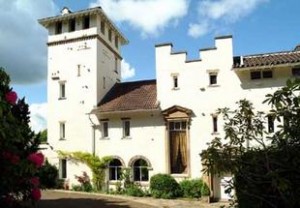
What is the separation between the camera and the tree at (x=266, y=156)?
4918mm

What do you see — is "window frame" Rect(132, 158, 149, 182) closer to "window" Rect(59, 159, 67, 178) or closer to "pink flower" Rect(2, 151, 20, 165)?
"window" Rect(59, 159, 67, 178)

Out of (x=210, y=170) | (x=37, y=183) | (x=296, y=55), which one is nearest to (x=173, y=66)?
(x=296, y=55)

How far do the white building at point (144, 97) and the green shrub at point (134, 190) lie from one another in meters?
0.93

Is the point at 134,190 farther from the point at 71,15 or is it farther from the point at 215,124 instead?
the point at 71,15

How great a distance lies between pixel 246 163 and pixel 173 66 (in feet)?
79.1

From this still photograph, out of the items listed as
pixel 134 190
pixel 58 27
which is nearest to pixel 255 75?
pixel 134 190

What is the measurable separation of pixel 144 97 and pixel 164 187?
7131mm

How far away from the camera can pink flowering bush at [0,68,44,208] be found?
5.78 metres

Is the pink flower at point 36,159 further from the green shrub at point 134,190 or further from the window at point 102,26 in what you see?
the window at point 102,26

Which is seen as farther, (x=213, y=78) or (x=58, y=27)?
(x=58, y=27)

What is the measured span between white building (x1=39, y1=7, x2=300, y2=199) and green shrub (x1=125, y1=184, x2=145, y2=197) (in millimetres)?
930

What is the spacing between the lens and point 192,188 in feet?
88.7

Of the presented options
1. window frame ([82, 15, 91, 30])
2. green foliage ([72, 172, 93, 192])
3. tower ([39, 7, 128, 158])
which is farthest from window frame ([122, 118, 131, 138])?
window frame ([82, 15, 91, 30])

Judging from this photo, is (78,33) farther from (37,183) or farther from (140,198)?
(37,183)
